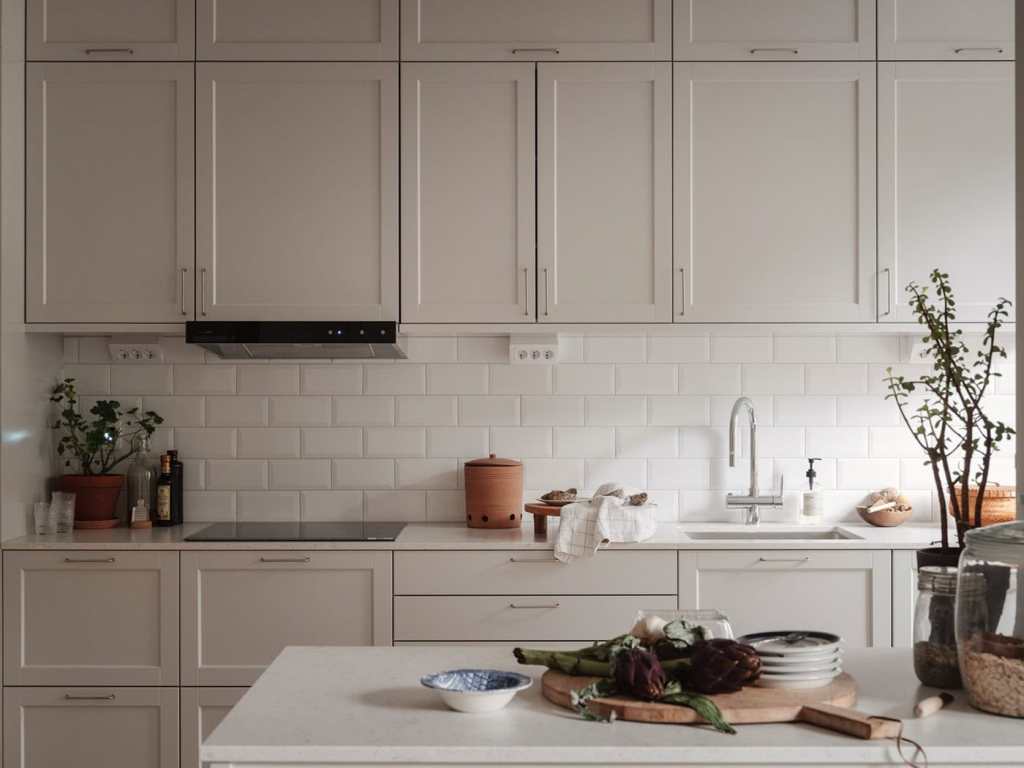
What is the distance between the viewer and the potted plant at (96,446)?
12.6ft

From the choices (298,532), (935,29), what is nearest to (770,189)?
(935,29)

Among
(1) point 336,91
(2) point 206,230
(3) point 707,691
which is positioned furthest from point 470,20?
(3) point 707,691

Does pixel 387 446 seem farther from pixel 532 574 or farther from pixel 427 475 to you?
pixel 532 574

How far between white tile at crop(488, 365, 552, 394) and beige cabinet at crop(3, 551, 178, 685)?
4.41 feet

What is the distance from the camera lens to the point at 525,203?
Result: 370cm

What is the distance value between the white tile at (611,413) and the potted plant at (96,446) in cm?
164

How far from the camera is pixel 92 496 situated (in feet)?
12.6

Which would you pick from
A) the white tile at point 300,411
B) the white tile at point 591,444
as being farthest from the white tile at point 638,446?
the white tile at point 300,411

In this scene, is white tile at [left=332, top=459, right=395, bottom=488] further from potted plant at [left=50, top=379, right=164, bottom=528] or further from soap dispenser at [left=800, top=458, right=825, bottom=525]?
soap dispenser at [left=800, top=458, right=825, bottom=525]

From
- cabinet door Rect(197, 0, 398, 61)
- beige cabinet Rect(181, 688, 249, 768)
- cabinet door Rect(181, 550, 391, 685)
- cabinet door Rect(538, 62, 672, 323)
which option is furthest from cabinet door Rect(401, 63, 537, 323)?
beige cabinet Rect(181, 688, 249, 768)

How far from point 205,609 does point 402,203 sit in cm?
152

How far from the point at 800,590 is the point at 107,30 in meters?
3.04

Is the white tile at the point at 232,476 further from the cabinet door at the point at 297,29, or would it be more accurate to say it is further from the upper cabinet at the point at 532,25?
the upper cabinet at the point at 532,25

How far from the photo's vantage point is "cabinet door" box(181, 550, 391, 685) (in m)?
3.49
